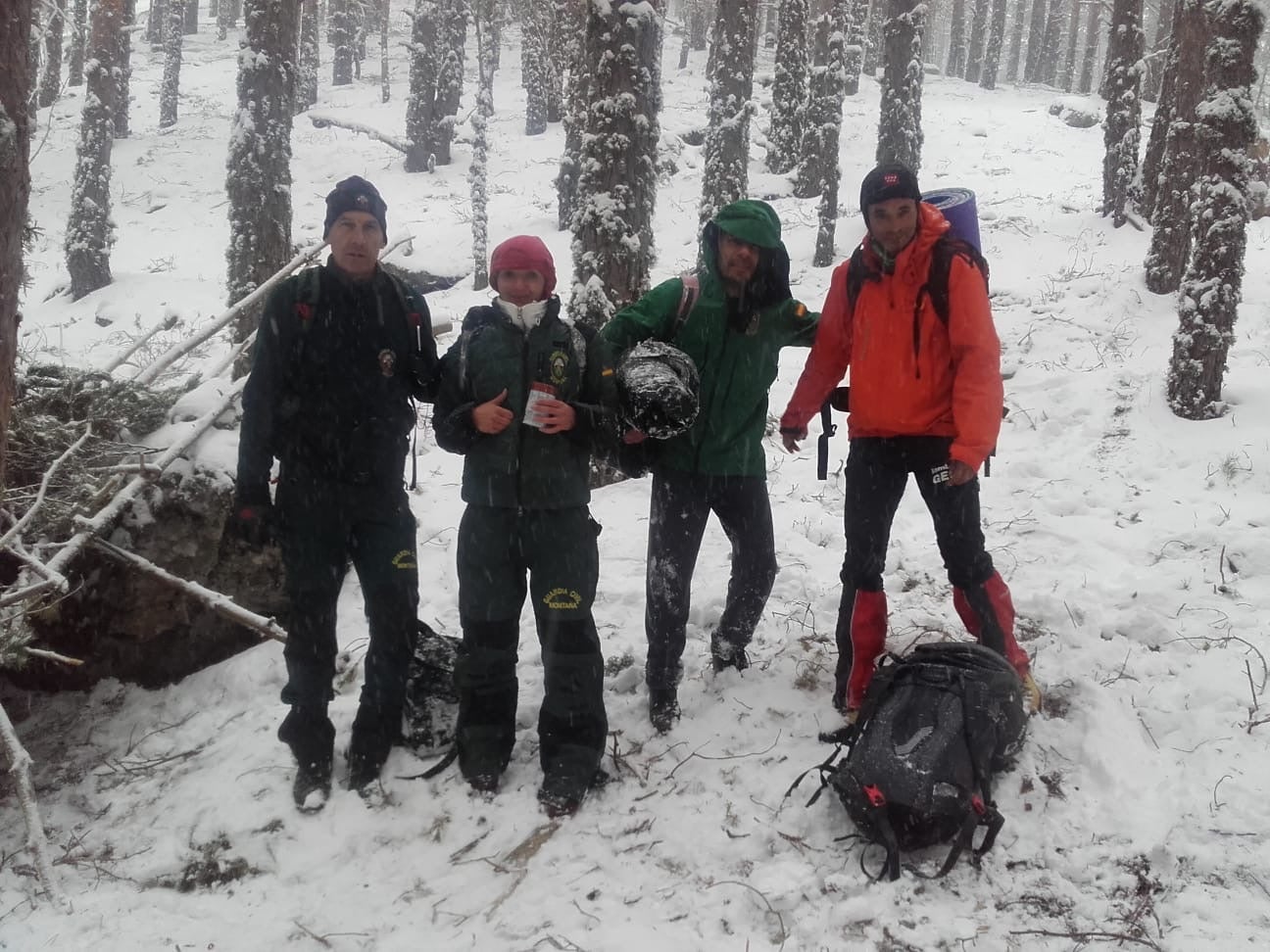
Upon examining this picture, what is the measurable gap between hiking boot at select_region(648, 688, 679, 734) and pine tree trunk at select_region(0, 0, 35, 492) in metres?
2.82

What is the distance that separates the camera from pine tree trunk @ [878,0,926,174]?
15.6 metres

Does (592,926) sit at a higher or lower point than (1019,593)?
lower

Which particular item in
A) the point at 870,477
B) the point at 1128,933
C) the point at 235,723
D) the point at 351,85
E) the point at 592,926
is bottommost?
the point at 235,723

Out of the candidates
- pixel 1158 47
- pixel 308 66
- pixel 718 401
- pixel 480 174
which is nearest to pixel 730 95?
pixel 480 174

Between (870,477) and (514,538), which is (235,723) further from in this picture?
(870,477)

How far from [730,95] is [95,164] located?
12.9 meters

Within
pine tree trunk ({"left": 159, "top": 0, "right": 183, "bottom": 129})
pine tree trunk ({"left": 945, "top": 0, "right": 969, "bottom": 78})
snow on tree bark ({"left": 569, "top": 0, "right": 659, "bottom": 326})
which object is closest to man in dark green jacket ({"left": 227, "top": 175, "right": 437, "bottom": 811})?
snow on tree bark ({"left": 569, "top": 0, "right": 659, "bottom": 326})

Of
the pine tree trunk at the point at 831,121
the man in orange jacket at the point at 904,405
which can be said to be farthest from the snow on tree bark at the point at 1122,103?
the man in orange jacket at the point at 904,405

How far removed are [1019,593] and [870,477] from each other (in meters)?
1.79

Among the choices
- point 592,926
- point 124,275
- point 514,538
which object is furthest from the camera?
point 124,275

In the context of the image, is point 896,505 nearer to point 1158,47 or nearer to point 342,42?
point 1158,47

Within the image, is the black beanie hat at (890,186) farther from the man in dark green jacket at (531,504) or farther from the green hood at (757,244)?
the man in dark green jacket at (531,504)

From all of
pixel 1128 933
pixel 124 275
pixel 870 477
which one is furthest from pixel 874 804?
pixel 124 275

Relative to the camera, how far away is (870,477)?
12.6 ft
